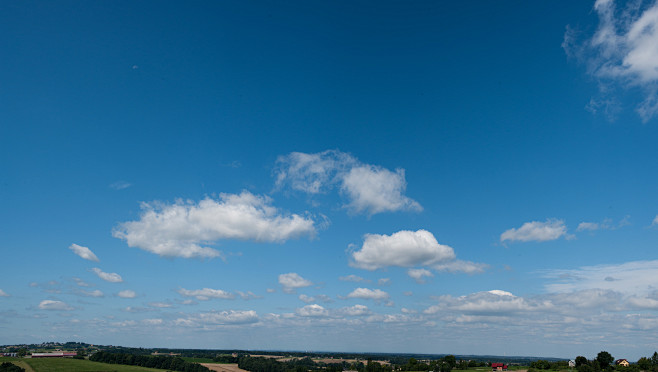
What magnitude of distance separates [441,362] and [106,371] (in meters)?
139

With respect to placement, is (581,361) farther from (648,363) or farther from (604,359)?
(648,363)

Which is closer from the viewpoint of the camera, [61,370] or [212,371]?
[61,370]

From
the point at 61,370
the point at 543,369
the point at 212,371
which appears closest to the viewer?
the point at 543,369

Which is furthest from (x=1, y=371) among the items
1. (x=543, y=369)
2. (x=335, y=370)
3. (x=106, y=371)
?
(x=543, y=369)

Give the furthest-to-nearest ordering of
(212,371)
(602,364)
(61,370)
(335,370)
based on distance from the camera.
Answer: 1. (212,371)
2. (335,370)
3. (61,370)
4. (602,364)

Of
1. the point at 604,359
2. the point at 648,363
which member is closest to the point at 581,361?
the point at 604,359

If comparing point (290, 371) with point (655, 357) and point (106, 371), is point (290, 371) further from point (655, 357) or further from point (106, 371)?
point (655, 357)

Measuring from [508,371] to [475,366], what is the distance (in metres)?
29.2

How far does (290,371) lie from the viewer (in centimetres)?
17850

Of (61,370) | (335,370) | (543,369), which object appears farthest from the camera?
(335,370)

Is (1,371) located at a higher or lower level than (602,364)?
lower

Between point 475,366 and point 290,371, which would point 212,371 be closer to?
point 290,371

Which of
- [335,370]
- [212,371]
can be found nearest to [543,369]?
[335,370]

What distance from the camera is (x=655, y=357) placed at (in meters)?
142
